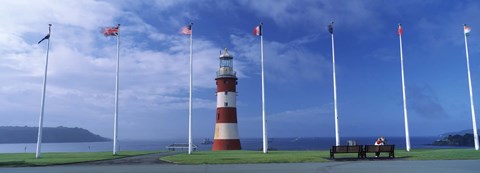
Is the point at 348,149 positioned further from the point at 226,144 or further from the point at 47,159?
the point at 226,144

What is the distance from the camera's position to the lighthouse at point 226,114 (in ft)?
128

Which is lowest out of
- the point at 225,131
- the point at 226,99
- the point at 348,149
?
the point at 348,149

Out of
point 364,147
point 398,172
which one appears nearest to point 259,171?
point 398,172

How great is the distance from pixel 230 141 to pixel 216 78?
607 centimetres

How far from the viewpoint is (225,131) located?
39.1 meters

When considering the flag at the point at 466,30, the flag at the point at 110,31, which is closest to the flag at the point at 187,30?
the flag at the point at 110,31

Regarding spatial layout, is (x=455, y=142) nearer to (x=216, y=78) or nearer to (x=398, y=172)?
(x=216, y=78)

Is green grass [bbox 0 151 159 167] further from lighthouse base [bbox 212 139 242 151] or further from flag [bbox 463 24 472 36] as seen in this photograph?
flag [bbox 463 24 472 36]

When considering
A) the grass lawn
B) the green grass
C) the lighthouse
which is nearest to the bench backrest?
the grass lawn

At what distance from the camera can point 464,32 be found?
105 ft

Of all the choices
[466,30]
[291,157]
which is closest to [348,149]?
[291,157]

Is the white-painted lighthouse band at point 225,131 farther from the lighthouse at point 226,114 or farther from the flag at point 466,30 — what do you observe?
the flag at point 466,30

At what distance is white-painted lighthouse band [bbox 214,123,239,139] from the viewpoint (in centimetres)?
3903

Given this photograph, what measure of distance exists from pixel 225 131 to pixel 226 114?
1.59 meters
